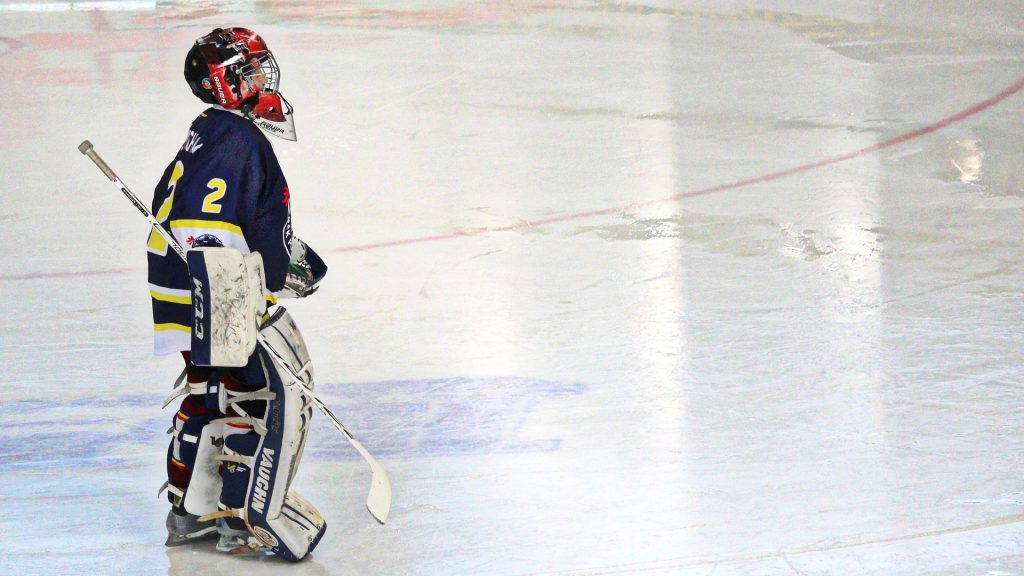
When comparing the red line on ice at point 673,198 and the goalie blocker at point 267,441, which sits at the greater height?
the goalie blocker at point 267,441

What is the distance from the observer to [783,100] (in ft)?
23.8

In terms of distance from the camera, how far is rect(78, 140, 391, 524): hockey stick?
2.55 m

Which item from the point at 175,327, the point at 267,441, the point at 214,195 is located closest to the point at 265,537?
the point at 267,441

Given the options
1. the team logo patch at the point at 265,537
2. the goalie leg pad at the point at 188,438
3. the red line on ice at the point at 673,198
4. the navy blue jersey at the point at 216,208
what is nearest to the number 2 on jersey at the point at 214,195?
the navy blue jersey at the point at 216,208

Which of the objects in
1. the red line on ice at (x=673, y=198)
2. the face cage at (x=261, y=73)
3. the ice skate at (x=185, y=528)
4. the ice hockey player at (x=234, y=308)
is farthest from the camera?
the red line on ice at (x=673, y=198)

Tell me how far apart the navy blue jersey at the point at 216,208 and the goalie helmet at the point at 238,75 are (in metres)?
0.04

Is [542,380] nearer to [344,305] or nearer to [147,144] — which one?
[344,305]

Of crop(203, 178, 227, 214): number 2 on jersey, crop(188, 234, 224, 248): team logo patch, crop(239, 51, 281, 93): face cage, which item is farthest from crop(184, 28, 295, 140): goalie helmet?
crop(188, 234, 224, 248): team logo patch

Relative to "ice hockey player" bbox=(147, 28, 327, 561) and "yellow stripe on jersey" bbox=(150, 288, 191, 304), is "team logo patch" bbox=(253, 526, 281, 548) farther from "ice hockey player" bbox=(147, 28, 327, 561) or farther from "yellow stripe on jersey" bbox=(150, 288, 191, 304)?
"yellow stripe on jersey" bbox=(150, 288, 191, 304)

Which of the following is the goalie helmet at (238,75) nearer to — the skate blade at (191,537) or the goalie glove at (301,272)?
the goalie glove at (301,272)

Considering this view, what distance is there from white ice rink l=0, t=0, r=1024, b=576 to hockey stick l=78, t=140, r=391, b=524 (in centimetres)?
13

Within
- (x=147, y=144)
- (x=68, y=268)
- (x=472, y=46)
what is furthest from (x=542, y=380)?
(x=472, y=46)

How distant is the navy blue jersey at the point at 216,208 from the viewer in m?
2.53

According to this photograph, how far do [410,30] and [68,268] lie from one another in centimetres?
536
